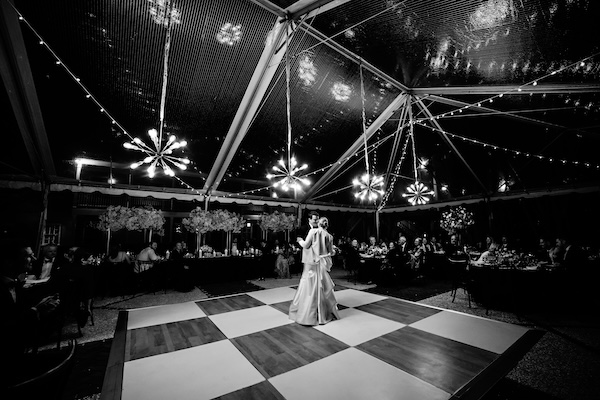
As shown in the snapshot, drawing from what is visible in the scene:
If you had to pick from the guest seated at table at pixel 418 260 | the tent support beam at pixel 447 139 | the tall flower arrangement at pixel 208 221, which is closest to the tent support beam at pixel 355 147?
the tent support beam at pixel 447 139

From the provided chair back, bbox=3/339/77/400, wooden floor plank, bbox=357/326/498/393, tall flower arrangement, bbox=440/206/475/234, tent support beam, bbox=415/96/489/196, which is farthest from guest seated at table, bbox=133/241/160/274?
tall flower arrangement, bbox=440/206/475/234

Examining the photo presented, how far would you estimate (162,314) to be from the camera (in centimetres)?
466

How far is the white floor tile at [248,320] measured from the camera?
3.85 m

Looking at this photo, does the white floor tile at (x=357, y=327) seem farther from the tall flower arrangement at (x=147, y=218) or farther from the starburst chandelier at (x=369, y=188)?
the tall flower arrangement at (x=147, y=218)

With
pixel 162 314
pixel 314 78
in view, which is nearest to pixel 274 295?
pixel 162 314

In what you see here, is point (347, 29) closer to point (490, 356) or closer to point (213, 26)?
point (213, 26)

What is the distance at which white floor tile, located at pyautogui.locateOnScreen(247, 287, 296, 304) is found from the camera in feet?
18.3

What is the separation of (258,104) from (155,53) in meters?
2.40

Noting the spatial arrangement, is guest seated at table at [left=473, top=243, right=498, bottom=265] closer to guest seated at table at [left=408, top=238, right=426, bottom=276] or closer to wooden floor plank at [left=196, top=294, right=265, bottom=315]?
guest seated at table at [left=408, top=238, right=426, bottom=276]

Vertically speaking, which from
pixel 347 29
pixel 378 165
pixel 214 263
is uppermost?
pixel 347 29

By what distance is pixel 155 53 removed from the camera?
16.6ft

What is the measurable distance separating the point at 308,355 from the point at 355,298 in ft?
10.0

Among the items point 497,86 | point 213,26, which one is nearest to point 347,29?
point 213,26

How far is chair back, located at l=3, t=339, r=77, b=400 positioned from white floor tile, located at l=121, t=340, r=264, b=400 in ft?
4.91
